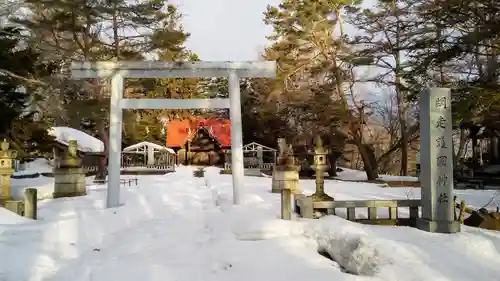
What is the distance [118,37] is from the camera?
78.6 ft

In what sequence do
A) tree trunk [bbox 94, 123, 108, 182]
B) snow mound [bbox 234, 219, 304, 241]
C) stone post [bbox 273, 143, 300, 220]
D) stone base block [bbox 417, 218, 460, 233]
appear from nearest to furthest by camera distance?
1. snow mound [bbox 234, 219, 304, 241]
2. stone base block [bbox 417, 218, 460, 233]
3. stone post [bbox 273, 143, 300, 220]
4. tree trunk [bbox 94, 123, 108, 182]

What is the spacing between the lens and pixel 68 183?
48.8ft

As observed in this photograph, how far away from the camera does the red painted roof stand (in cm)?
4306

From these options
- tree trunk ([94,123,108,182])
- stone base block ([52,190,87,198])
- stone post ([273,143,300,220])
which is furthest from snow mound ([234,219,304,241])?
tree trunk ([94,123,108,182])

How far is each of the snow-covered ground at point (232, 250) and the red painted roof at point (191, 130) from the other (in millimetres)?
33569

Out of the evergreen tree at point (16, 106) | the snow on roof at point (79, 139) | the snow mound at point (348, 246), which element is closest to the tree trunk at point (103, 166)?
the snow on roof at point (79, 139)

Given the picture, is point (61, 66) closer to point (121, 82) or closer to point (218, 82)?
point (121, 82)

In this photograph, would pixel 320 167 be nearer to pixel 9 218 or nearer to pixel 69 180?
pixel 9 218

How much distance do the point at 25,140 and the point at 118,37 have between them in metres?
11.0

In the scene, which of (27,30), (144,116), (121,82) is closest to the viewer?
(121,82)

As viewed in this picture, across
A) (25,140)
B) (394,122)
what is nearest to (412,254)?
(25,140)

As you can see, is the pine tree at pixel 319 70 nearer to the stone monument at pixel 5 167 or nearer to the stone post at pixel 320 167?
the stone post at pixel 320 167

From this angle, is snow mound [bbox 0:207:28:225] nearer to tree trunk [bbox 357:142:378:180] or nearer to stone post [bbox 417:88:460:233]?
stone post [bbox 417:88:460:233]

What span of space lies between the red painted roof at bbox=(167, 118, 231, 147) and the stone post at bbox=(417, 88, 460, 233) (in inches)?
1383
